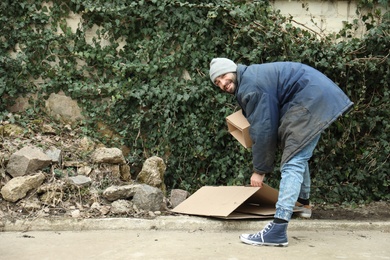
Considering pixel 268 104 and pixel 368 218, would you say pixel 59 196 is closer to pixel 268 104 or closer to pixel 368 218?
pixel 268 104

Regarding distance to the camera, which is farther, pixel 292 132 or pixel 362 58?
pixel 362 58

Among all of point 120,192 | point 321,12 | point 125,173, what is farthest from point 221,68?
point 321,12

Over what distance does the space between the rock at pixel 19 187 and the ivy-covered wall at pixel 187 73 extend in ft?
4.18

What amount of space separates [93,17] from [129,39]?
0.48 m

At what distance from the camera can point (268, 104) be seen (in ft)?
13.0

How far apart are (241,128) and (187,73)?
5.70ft

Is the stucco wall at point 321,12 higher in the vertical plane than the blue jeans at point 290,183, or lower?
higher

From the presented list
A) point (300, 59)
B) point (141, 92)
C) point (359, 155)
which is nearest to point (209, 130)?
point (141, 92)

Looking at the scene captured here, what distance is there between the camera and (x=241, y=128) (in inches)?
172

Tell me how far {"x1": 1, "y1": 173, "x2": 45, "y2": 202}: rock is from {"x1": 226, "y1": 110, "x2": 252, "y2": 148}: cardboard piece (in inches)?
70.4

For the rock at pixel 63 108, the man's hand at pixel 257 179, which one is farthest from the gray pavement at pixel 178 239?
the rock at pixel 63 108

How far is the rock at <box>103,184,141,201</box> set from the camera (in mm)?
4841

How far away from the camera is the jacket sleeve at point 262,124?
3970 millimetres

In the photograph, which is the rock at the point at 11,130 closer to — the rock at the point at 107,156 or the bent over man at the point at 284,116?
the rock at the point at 107,156
